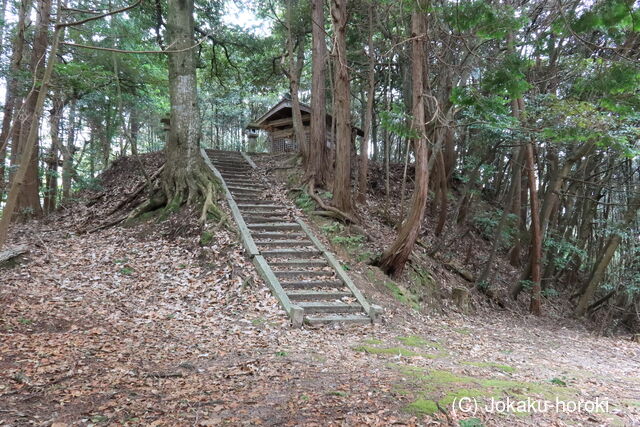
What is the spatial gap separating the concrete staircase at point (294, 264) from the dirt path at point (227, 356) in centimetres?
36

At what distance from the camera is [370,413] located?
3348mm

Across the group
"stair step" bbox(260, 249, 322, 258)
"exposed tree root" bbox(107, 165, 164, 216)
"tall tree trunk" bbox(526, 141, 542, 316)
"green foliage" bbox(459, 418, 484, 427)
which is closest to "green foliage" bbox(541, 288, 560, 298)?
"tall tree trunk" bbox(526, 141, 542, 316)

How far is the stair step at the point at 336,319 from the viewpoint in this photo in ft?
21.0

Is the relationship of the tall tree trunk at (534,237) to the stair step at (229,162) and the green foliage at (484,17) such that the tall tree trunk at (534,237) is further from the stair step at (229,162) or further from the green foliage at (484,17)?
the stair step at (229,162)

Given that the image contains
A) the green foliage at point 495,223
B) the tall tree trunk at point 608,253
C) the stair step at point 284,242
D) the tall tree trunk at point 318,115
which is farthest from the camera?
the green foliage at point 495,223

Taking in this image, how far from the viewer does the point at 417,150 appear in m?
8.54

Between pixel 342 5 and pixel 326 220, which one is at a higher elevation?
pixel 342 5

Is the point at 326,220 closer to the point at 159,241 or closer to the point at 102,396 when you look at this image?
the point at 159,241

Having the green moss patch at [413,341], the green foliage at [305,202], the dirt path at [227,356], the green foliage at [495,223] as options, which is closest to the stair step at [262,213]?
the green foliage at [305,202]

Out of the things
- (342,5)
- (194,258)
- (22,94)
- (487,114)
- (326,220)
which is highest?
(342,5)

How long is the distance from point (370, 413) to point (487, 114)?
6.65 metres

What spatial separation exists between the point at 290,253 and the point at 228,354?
12.4 feet

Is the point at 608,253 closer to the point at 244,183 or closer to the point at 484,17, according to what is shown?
the point at 484,17

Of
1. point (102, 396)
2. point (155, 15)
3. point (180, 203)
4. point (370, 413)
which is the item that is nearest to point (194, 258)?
point (180, 203)
